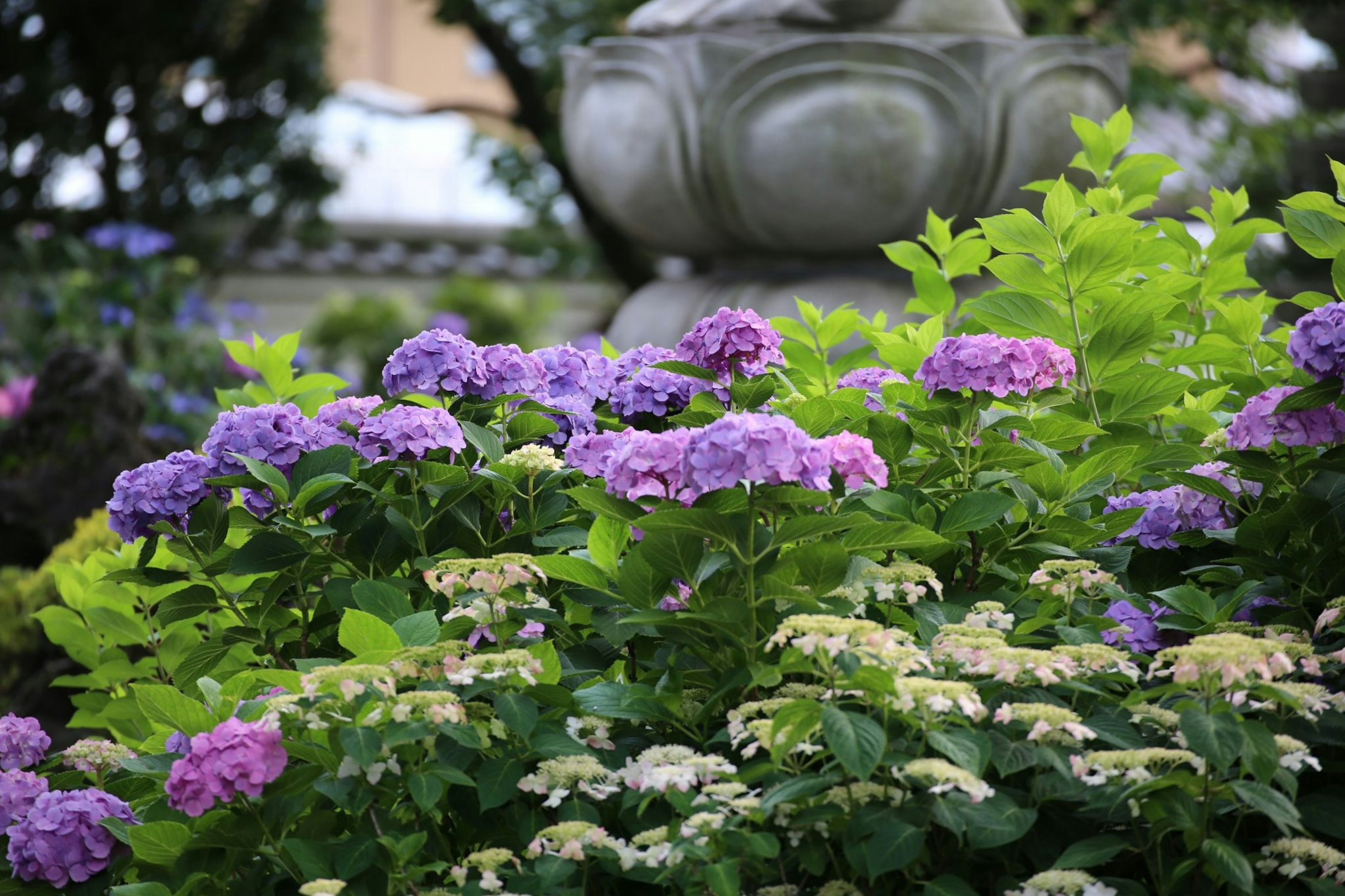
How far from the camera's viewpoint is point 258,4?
7.68 metres

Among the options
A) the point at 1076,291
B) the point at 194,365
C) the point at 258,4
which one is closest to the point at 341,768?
the point at 1076,291

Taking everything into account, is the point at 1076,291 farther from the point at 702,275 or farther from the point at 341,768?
the point at 702,275

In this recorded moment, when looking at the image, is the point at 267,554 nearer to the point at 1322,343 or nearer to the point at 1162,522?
the point at 1162,522

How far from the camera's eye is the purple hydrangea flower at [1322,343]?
1.45m

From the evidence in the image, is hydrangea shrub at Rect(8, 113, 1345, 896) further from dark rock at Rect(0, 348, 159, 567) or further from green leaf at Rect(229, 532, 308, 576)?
dark rock at Rect(0, 348, 159, 567)

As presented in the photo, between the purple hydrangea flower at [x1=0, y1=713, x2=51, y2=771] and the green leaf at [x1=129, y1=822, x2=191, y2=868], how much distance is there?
1.22 ft

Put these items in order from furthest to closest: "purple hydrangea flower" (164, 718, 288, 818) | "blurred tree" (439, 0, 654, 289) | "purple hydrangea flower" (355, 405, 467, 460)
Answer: "blurred tree" (439, 0, 654, 289), "purple hydrangea flower" (355, 405, 467, 460), "purple hydrangea flower" (164, 718, 288, 818)

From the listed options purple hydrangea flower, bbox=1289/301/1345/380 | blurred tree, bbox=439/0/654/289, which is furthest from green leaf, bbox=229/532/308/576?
blurred tree, bbox=439/0/654/289

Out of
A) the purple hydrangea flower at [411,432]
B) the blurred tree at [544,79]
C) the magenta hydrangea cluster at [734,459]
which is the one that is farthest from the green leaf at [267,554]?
the blurred tree at [544,79]

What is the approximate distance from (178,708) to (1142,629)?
3.45 feet

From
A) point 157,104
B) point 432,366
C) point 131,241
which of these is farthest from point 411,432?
point 157,104

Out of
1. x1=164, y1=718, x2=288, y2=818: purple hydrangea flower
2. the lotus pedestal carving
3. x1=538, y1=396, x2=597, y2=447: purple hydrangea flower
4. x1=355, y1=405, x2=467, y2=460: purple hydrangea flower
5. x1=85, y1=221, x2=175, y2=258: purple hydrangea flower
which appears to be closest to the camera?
x1=164, y1=718, x2=288, y2=818: purple hydrangea flower

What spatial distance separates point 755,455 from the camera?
125 centimetres

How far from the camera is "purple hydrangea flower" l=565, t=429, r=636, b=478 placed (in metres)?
1.63
